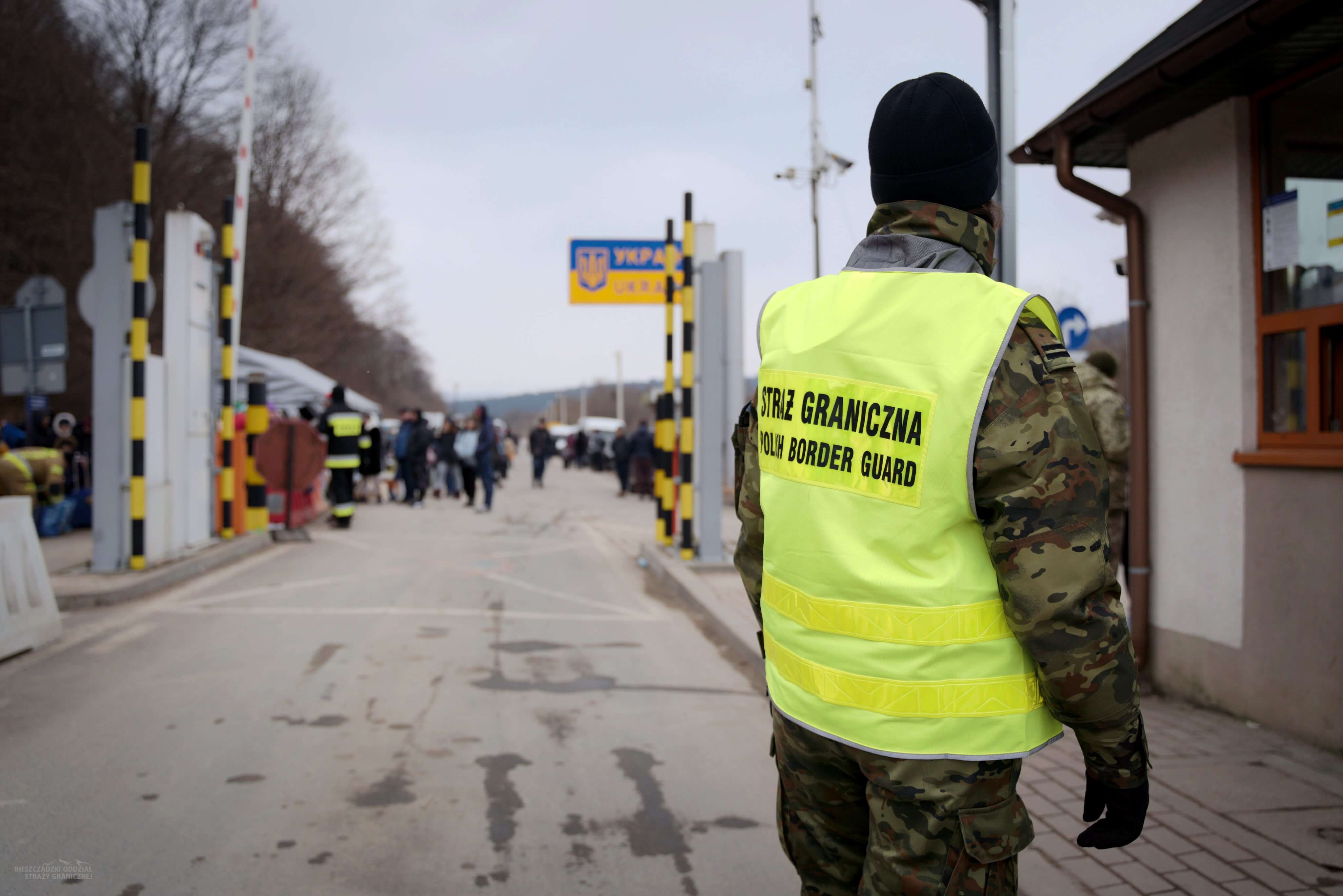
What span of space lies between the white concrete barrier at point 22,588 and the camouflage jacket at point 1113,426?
20.9 feet

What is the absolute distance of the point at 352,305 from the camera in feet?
122

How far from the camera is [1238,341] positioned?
4.86 meters

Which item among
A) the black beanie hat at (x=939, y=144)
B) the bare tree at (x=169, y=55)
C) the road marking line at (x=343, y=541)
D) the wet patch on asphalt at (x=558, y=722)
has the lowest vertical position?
the wet patch on asphalt at (x=558, y=722)

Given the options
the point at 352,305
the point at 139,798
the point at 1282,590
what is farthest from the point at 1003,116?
the point at 352,305

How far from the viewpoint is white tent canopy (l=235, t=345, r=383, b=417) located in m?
16.8

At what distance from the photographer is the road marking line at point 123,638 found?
6426mm

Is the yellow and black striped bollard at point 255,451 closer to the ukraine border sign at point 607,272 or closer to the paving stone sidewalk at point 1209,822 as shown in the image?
the ukraine border sign at point 607,272

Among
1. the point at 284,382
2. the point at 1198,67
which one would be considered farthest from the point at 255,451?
the point at 1198,67

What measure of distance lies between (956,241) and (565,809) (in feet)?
9.29

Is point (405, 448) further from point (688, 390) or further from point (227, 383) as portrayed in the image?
point (688, 390)

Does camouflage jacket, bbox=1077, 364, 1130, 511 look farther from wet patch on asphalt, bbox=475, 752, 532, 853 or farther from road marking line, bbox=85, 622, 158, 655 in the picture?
road marking line, bbox=85, 622, 158, 655

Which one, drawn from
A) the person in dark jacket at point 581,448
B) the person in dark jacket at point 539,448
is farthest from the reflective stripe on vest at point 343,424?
the person in dark jacket at point 581,448

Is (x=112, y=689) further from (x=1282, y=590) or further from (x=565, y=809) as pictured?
(x=1282, y=590)

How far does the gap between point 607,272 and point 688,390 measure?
497 inches
